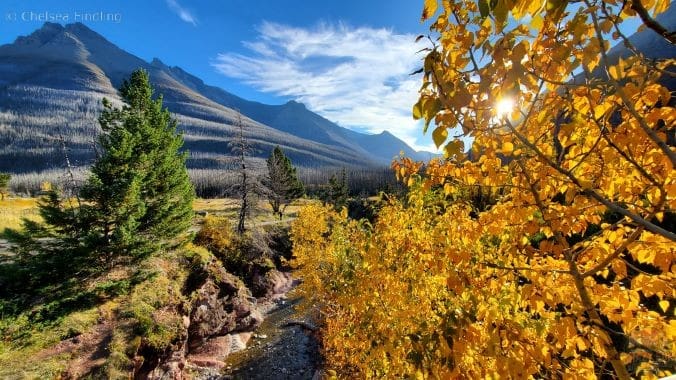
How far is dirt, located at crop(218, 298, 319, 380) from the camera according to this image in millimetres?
16891

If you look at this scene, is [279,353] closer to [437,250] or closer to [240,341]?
[240,341]

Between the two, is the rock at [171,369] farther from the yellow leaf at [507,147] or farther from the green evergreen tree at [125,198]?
the yellow leaf at [507,147]

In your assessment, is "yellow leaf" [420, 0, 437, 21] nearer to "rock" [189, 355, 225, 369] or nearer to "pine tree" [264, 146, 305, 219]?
"rock" [189, 355, 225, 369]

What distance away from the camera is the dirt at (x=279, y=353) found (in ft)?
55.4

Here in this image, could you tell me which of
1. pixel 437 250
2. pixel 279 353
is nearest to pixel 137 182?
pixel 279 353

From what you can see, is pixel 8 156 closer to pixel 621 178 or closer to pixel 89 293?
pixel 89 293

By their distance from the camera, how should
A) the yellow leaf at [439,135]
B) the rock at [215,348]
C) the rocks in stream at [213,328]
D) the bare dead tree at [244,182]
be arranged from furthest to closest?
the bare dead tree at [244,182] → the rock at [215,348] → the rocks in stream at [213,328] → the yellow leaf at [439,135]

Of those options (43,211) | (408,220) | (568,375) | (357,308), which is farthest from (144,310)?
(568,375)

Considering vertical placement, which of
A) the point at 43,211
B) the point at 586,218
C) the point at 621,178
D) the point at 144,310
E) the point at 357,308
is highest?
the point at 621,178

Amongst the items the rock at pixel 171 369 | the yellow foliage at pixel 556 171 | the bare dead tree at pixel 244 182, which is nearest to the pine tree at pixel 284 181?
the bare dead tree at pixel 244 182

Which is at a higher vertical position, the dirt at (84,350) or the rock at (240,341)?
the dirt at (84,350)

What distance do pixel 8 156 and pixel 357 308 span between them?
277421mm

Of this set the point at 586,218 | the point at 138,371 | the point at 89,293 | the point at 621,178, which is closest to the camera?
the point at 621,178

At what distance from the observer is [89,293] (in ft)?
50.4
